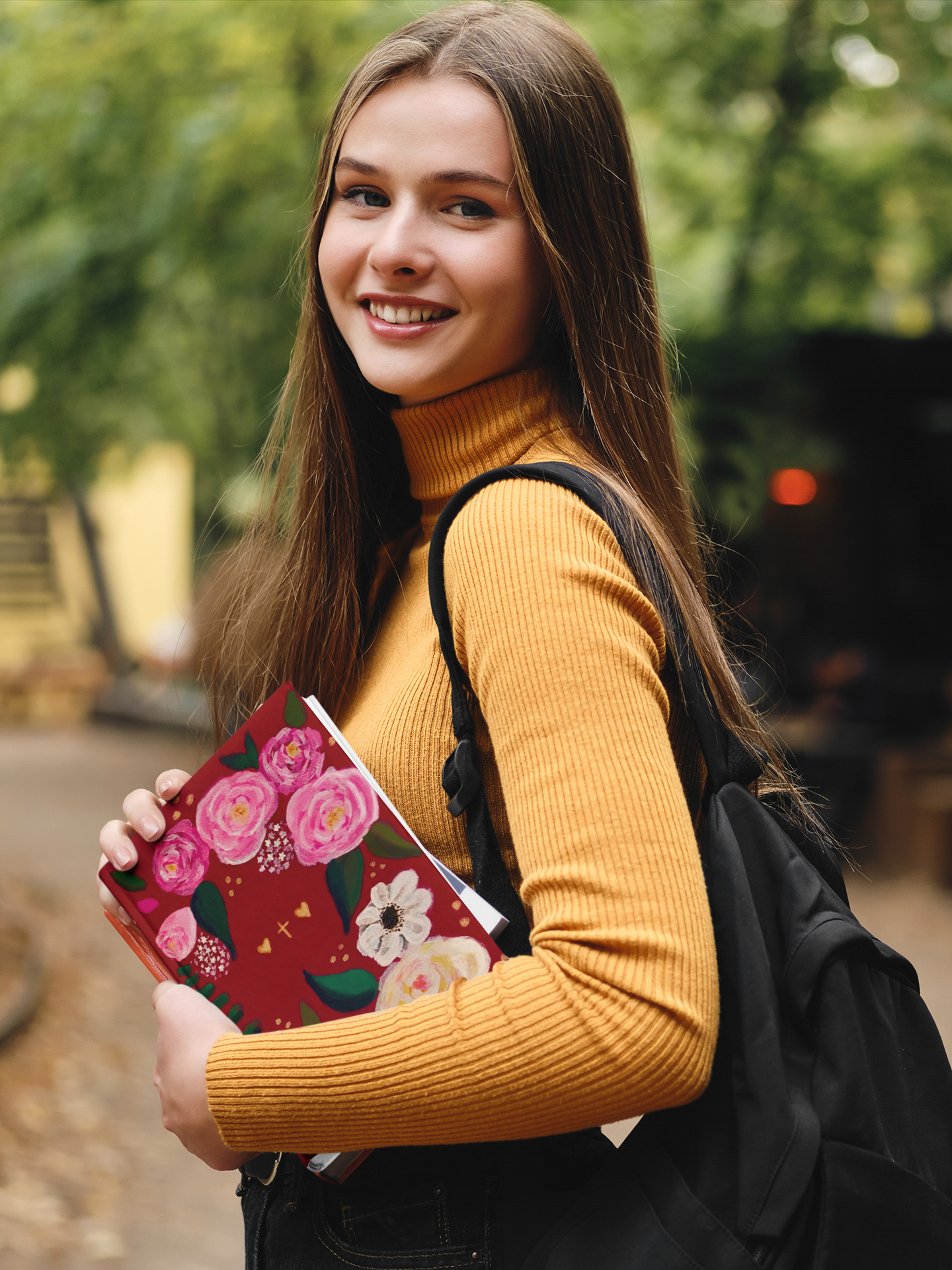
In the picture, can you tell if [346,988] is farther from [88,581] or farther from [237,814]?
[88,581]

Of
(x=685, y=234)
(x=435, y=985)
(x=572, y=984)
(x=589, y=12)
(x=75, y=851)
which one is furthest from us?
(x=75, y=851)

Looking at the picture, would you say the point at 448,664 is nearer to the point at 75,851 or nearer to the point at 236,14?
the point at 236,14

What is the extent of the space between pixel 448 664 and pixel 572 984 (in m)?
0.32

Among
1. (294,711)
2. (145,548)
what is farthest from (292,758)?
(145,548)

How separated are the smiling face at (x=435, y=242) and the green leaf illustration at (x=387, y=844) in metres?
0.52

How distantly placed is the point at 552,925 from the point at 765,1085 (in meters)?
0.25

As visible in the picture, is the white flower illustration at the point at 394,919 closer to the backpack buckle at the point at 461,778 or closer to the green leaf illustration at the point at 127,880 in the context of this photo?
the backpack buckle at the point at 461,778

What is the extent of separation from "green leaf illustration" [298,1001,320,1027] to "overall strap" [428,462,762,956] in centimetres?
19

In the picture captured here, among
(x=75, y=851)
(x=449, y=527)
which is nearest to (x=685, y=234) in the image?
(x=75, y=851)

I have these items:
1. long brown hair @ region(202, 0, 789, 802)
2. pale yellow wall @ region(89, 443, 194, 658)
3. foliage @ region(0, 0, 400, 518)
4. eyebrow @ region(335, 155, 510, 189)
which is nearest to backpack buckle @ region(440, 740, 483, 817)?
long brown hair @ region(202, 0, 789, 802)

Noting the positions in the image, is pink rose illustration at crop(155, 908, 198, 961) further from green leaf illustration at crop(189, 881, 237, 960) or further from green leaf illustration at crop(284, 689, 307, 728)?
green leaf illustration at crop(284, 689, 307, 728)

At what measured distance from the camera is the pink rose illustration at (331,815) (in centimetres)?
124

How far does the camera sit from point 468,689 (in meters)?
1.21

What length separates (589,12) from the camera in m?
6.96
